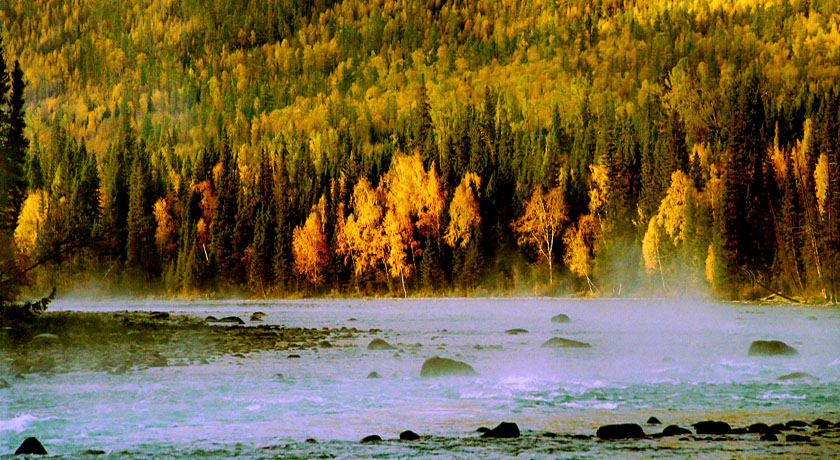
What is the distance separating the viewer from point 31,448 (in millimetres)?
11688

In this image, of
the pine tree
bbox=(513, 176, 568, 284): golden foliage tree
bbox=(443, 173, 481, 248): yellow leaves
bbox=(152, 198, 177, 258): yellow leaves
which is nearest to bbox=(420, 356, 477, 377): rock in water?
the pine tree

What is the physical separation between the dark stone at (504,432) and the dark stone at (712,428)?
8.57ft

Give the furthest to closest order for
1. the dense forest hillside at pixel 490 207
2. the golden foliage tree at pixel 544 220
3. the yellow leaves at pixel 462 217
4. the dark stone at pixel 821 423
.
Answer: the yellow leaves at pixel 462 217, the golden foliage tree at pixel 544 220, the dense forest hillside at pixel 490 207, the dark stone at pixel 821 423

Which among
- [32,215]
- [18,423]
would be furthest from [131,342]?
[32,215]

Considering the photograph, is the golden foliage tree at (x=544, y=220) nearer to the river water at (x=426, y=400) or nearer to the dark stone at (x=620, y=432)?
the river water at (x=426, y=400)

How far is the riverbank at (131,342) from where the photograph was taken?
21.8m

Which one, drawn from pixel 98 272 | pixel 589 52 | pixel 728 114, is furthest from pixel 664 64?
pixel 98 272

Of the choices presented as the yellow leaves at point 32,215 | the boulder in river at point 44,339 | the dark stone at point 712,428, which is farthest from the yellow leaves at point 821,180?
the yellow leaves at point 32,215

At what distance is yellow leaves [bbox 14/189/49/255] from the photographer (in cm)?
8538

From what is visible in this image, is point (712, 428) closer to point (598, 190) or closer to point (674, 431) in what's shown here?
point (674, 431)

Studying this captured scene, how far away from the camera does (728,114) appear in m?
79.8

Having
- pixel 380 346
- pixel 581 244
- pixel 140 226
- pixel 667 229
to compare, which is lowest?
pixel 380 346

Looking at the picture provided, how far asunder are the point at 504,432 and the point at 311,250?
234 ft

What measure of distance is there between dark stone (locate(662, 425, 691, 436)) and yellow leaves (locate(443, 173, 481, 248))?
6667 cm
